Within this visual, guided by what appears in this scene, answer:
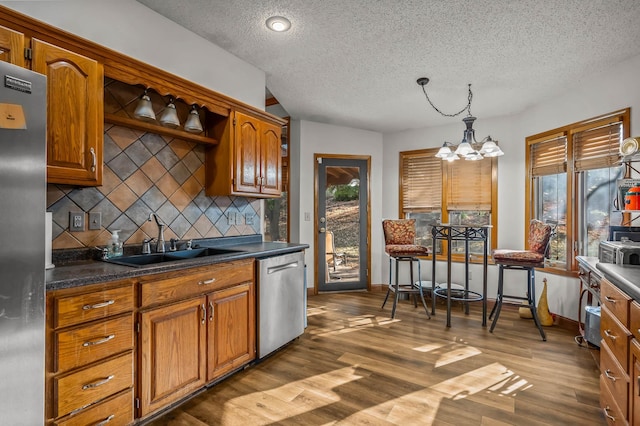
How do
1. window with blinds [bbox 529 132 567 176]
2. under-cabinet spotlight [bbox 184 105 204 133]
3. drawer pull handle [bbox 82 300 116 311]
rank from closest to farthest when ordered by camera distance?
drawer pull handle [bbox 82 300 116 311] < under-cabinet spotlight [bbox 184 105 204 133] < window with blinds [bbox 529 132 567 176]

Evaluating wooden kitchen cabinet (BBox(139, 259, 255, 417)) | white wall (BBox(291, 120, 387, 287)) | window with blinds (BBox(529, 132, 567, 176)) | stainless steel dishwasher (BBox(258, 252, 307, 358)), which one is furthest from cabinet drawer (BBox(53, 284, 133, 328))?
window with blinds (BBox(529, 132, 567, 176))

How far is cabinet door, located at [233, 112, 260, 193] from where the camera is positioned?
277 centimetres

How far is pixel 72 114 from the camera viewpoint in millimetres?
1758

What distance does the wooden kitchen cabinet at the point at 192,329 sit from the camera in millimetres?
1839

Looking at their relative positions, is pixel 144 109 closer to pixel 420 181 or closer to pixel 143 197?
pixel 143 197

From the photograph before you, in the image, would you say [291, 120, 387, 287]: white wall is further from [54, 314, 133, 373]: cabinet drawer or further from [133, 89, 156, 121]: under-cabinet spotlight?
[54, 314, 133, 373]: cabinet drawer

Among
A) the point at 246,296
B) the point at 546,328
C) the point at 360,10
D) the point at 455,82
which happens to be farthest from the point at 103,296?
the point at 546,328

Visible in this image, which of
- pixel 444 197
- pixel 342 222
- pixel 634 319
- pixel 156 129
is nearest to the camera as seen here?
pixel 634 319

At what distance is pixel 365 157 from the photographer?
5.12 meters

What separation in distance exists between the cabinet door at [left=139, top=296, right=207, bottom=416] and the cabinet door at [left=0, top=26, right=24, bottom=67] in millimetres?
→ 1387

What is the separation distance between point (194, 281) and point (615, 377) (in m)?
2.37

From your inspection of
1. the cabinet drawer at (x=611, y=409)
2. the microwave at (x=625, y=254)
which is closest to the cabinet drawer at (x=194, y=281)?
the cabinet drawer at (x=611, y=409)

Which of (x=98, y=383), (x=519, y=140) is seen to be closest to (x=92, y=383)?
(x=98, y=383)

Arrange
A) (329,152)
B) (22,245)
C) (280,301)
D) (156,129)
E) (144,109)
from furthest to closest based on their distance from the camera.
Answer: (329,152) → (280,301) → (156,129) → (144,109) → (22,245)
